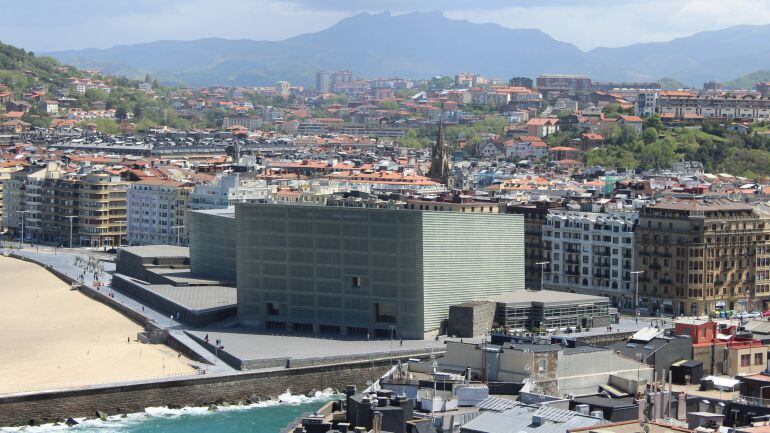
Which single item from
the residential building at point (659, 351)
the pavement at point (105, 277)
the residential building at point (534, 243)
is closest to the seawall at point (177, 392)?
the pavement at point (105, 277)

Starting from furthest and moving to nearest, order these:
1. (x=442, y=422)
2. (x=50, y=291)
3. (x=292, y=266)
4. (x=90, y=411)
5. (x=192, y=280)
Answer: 1. (x=50, y=291)
2. (x=192, y=280)
3. (x=292, y=266)
4. (x=90, y=411)
5. (x=442, y=422)

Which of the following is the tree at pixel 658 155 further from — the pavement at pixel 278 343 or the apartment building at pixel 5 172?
the pavement at pixel 278 343

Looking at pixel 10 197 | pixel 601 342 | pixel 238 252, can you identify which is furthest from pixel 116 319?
pixel 10 197

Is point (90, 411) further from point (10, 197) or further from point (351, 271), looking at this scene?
point (10, 197)

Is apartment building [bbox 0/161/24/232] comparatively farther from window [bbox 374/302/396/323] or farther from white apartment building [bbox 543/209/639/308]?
window [bbox 374/302/396/323]

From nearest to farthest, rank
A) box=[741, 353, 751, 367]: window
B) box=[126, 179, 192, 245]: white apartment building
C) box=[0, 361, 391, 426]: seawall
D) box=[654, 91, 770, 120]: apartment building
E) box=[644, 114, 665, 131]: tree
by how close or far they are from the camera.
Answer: box=[741, 353, 751, 367]: window < box=[0, 361, 391, 426]: seawall < box=[126, 179, 192, 245]: white apartment building < box=[644, 114, 665, 131]: tree < box=[654, 91, 770, 120]: apartment building

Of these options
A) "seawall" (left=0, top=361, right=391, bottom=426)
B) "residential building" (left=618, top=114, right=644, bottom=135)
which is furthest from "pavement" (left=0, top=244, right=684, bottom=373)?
"residential building" (left=618, top=114, right=644, bottom=135)

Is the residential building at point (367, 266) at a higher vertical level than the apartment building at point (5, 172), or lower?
lower
